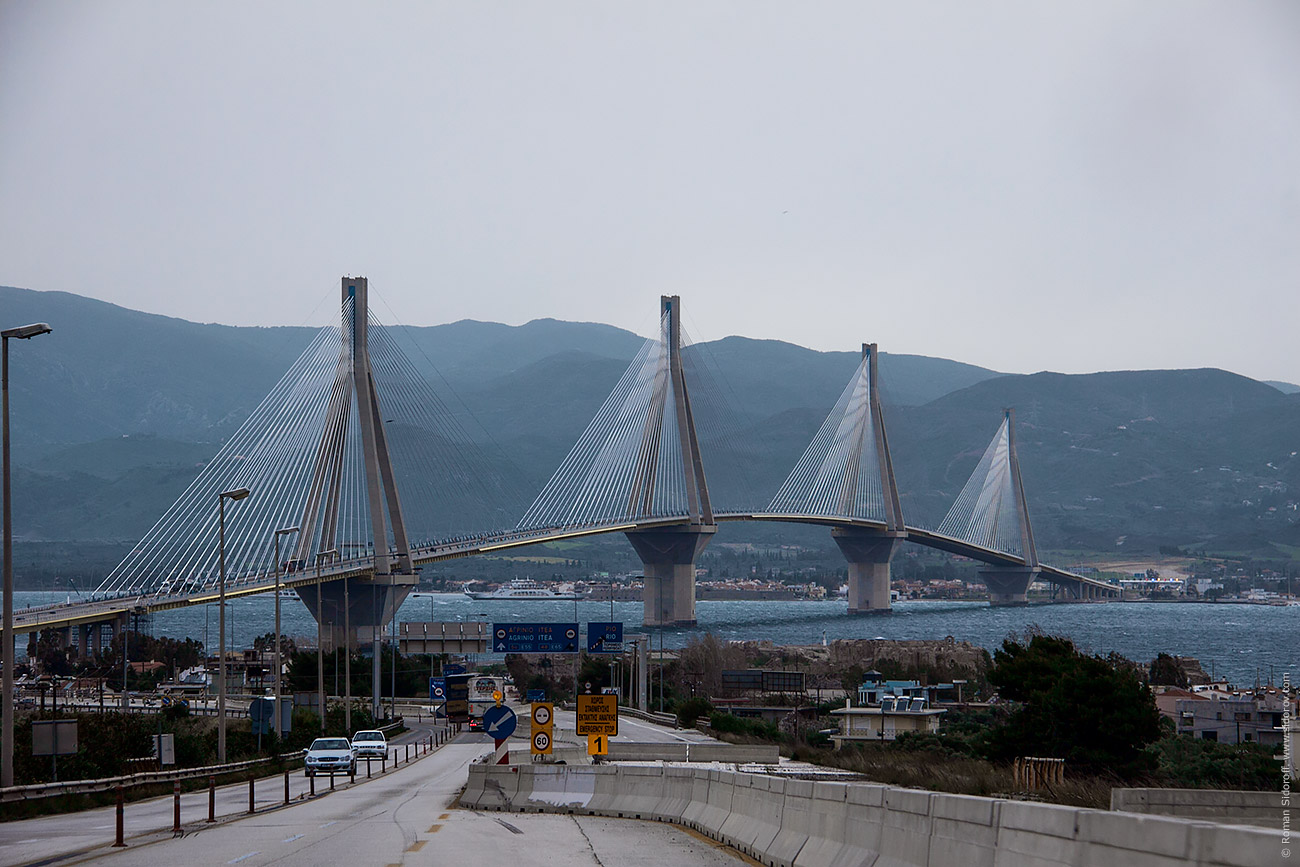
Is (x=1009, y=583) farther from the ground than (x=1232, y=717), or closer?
farther from the ground

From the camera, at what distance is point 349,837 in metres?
16.7

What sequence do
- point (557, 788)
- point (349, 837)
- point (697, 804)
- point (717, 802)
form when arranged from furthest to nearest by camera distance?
point (557, 788)
point (697, 804)
point (717, 802)
point (349, 837)

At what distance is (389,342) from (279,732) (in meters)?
47.4

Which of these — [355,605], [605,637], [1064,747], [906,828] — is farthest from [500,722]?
[355,605]

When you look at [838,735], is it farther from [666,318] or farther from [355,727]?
[666,318]

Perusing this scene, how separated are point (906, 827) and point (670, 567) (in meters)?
123

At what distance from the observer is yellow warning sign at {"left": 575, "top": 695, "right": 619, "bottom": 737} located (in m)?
26.0

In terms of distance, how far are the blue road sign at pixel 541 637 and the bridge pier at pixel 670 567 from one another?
84.6m

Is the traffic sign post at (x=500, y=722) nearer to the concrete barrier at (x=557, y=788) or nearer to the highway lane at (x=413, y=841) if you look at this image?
the concrete barrier at (x=557, y=788)

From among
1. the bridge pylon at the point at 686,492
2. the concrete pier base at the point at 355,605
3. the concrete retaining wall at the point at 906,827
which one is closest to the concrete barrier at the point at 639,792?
the concrete retaining wall at the point at 906,827

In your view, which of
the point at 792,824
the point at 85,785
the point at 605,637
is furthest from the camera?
the point at 605,637

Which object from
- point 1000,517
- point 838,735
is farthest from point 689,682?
point 1000,517

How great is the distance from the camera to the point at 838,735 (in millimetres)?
62156

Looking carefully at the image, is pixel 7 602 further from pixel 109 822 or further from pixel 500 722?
pixel 500 722
